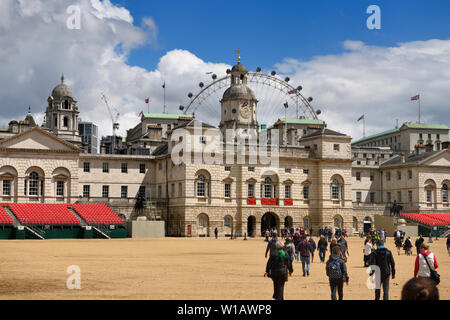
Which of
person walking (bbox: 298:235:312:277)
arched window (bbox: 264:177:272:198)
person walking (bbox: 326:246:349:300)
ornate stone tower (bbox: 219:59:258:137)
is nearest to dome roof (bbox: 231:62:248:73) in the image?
ornate stone tower (bbox: 219:59:258:137)

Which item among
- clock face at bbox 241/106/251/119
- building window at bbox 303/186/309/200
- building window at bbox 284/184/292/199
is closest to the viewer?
building window at bbox 284/184/292/199

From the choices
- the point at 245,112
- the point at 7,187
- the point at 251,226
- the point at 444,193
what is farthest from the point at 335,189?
the point at 7,187

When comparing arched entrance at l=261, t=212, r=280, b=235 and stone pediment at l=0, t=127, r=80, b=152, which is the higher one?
stone pediment at l=0, t=127, r=80, b=152

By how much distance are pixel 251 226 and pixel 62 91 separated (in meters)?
57.2

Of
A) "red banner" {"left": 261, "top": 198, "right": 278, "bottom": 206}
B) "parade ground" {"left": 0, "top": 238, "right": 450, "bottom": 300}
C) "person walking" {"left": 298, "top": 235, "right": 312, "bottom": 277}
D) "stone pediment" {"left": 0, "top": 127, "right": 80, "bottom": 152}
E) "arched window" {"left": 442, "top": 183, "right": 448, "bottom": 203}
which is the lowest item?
"parade ground" {"left": 0, "top": 238, "right": 450, "bottom": 300}

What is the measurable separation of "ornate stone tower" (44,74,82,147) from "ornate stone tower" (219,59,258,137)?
33013mm

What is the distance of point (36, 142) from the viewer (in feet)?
257

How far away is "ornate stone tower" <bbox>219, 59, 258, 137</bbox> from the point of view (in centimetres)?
10388

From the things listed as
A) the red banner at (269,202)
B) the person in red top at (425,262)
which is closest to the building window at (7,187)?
the red banner at (269,202)

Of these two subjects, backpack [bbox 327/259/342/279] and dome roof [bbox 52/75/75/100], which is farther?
dome roof [bbox 52/75/75/100]

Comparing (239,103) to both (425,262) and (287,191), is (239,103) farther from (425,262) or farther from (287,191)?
(425,262)

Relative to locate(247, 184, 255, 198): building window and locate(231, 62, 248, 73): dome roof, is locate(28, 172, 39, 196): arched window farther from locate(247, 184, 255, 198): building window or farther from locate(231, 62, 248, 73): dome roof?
locate(231, 62, 248, 73): dome roof
